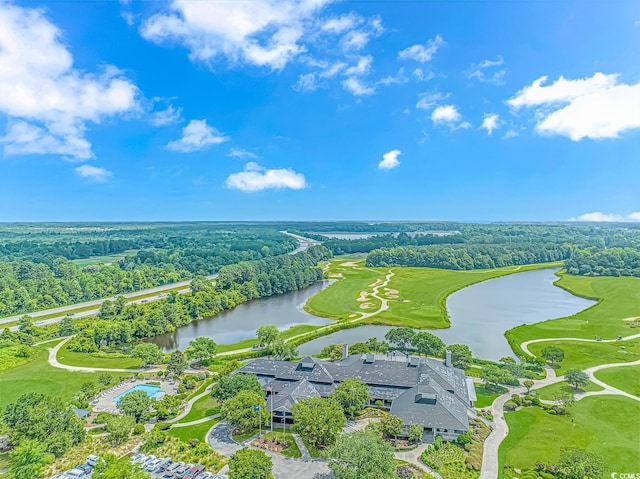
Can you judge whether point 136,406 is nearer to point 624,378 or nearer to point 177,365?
point 177,365

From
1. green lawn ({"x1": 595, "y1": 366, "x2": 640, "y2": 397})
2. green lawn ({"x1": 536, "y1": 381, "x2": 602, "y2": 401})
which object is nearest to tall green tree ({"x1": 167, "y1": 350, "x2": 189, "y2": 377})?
green lawn ({"x1": 536, "y1": 381, "x2": 602, "y2": 401})

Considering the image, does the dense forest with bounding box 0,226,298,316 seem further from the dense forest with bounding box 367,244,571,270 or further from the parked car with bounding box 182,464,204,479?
the parked car with bounding box 182,464,204,479

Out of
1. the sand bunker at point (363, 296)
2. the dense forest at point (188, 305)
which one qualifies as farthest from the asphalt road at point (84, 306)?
the sand bunker at point (363, 296)

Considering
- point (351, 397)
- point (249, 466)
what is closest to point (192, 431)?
point (249, 466)

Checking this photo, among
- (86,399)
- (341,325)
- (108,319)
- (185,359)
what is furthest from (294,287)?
(86,399)

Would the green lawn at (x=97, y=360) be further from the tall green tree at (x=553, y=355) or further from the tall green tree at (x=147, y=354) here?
the tall green tree at (x=553, y=355)

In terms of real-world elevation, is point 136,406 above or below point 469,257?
below

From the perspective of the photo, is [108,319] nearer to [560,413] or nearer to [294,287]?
[294,287]
